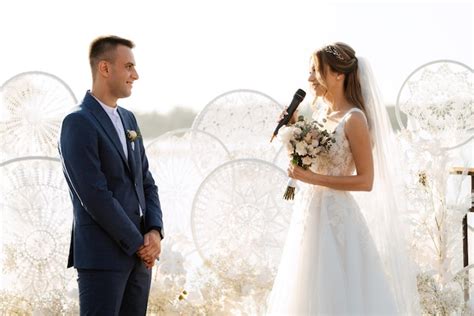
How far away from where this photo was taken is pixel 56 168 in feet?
13.9

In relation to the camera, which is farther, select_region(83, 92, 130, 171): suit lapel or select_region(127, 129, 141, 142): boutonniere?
select_region(127, 129, 141, 142): boutonniere

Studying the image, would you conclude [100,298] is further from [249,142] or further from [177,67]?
[177,67]

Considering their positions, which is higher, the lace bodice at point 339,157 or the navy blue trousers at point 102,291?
the lace bodice at point 339,157

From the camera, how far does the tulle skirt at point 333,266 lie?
3.28 metres

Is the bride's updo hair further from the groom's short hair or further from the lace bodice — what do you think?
the groom's short hair

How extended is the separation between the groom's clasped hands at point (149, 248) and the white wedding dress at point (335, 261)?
32.3 inches

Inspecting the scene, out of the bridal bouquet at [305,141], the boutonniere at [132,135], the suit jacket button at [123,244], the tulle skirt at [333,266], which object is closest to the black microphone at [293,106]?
the bridal bouquet at [305,141]

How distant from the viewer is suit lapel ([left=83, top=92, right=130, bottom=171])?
285 cm

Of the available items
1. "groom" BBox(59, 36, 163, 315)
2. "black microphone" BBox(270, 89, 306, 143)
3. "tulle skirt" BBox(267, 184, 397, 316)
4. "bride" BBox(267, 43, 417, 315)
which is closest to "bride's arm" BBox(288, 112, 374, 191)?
"bride" BBox(267, 43, 417, 315)

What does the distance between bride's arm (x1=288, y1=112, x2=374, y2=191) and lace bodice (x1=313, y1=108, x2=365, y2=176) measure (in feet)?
0.10

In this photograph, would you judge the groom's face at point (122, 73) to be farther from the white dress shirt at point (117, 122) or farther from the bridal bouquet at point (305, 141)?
the bridal bouquet at point (305, 141)

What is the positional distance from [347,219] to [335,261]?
0.21m

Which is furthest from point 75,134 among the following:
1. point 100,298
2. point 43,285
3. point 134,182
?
point 43,285

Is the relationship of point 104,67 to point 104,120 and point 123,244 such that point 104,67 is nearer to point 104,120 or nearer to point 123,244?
point 104,120
